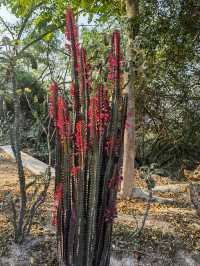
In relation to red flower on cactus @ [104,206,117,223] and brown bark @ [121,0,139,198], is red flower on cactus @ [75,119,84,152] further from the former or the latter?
brown bark @ [121,0,139,198]

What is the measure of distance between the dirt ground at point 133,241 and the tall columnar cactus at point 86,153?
54 centimetres

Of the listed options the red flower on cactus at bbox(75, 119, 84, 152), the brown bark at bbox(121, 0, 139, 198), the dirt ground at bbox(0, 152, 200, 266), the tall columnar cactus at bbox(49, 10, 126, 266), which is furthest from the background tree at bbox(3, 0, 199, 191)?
the red flower on cactus at bbox(75, 119, 84, 152)

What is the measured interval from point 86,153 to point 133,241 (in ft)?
3.77

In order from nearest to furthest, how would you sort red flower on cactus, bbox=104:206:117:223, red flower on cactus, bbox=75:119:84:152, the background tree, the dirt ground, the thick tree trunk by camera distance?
red flower on cactus, bbox=75:119:84:152
red flower on cactus, bbox=104:206:117:223
the dirt ground
the thick tree trunk
the background tree

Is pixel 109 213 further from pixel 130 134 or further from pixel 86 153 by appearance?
pixel 130 134

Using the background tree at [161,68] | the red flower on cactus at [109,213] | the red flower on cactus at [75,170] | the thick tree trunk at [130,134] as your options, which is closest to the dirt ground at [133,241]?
the thick tree trunk at [130,134]

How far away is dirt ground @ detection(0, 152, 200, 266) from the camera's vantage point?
10.0 feet

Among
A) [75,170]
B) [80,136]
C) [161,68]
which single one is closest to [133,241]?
[75,170]

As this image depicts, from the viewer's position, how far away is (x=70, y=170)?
8.33 feet

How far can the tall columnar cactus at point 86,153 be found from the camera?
2473 millimetres

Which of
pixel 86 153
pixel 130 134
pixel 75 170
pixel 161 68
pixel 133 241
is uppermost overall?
pixel 161 68

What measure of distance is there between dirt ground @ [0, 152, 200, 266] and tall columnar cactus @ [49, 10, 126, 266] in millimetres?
538

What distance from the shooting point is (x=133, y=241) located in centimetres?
331

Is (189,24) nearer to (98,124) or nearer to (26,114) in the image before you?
(98,124)
